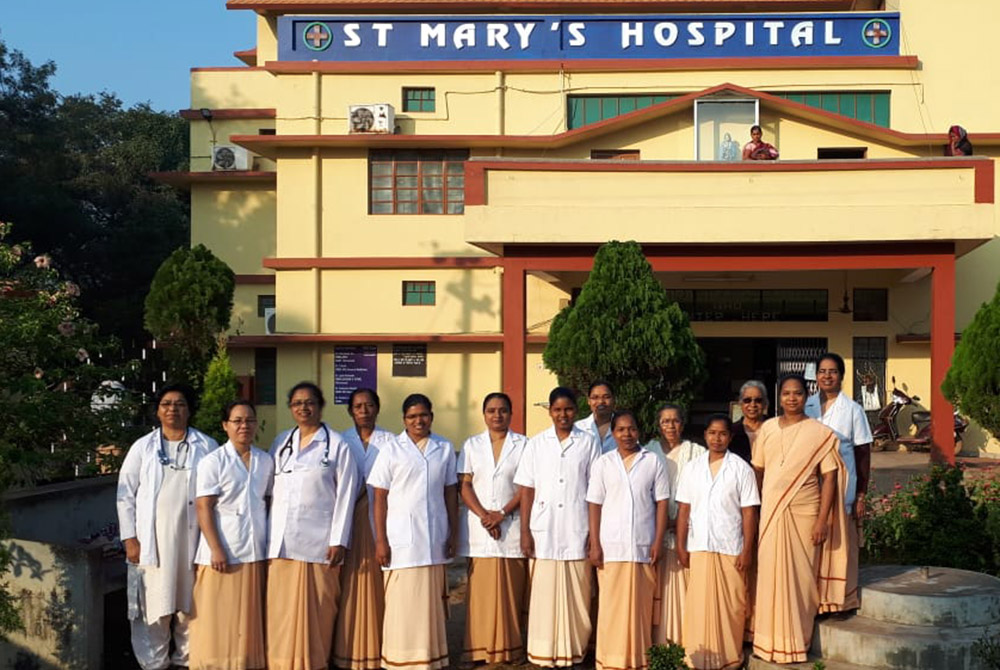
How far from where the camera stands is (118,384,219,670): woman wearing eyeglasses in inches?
244

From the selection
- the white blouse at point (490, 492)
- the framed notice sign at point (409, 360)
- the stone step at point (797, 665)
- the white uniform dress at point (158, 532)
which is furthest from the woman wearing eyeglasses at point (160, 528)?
the framed notice sign at point (409, 360)

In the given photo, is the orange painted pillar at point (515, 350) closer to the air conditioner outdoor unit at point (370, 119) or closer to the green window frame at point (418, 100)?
the air conditioner outdoor unit at point (370, 119)

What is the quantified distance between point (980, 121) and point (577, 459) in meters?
12.1

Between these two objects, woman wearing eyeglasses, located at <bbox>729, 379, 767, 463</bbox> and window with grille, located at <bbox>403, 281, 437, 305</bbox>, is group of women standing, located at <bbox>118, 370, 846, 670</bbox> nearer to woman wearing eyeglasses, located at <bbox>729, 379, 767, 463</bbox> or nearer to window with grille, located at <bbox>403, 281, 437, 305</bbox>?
woman wearing eyeglasses, located at <bbox>729, 379, 767, 463</bbox>

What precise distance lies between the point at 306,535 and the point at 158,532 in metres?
0.86

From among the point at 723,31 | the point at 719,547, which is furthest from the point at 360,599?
the point at 723,31

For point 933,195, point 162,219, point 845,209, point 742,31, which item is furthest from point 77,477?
point 162,219

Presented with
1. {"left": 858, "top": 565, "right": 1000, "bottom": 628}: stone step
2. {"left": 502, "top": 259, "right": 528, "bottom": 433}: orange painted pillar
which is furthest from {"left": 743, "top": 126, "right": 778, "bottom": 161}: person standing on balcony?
{"left": 858, "top": 565, "right": 1000, "bottom": 628}: stone step

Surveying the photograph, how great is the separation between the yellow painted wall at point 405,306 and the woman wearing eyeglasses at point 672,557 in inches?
399

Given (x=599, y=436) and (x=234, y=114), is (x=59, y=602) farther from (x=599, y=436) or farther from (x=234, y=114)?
(x=234, y=114)

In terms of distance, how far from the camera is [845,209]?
42.7 feet

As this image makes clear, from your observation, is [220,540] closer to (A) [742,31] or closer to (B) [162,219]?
(A) [742,31]

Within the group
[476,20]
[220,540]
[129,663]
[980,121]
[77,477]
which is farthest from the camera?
[476,20]

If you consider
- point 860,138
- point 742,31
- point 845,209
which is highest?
point 742,31
